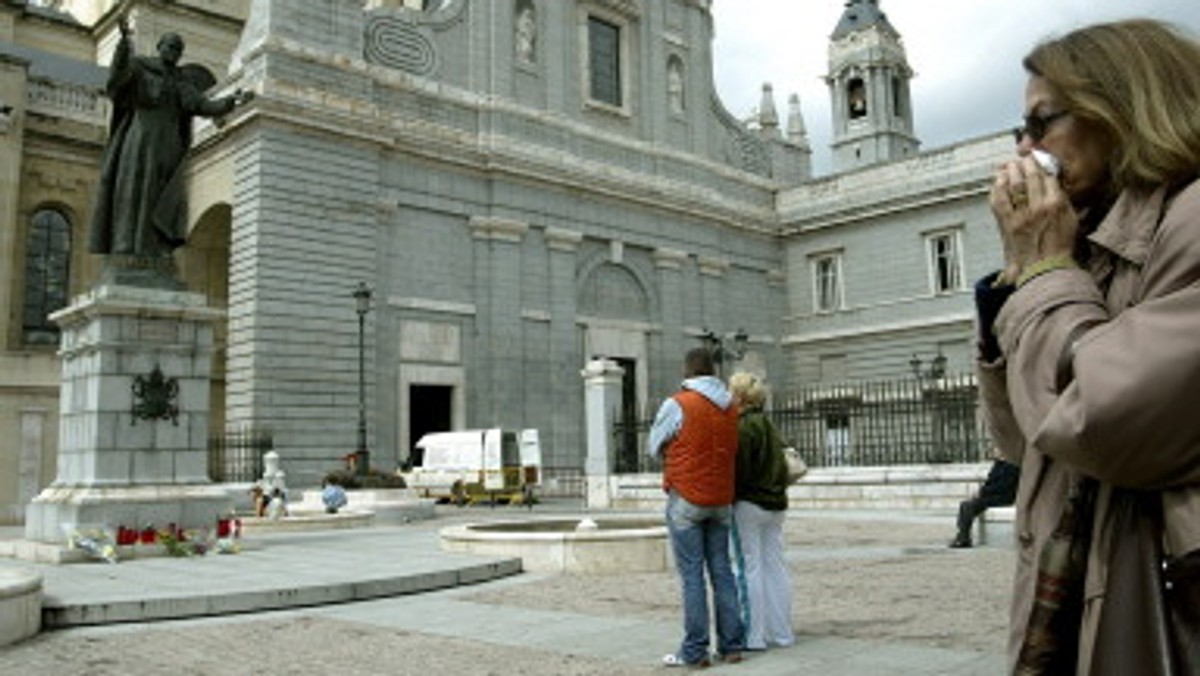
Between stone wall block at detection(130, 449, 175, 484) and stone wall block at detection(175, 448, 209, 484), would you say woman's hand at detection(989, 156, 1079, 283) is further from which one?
stone wall block at detection(175, 448, 209, 484)

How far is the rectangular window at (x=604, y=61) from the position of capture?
114 ft

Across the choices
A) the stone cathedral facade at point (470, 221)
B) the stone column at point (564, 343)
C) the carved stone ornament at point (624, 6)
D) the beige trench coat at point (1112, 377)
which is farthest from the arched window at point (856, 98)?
the beige trench coat at point (1112, 377)

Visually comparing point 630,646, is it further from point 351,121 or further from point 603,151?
point 603,151

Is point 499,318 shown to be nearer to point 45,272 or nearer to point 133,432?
point 45,272

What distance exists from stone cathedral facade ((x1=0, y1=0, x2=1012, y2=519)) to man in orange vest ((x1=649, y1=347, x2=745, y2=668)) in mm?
19980

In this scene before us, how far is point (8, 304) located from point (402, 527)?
1647cm

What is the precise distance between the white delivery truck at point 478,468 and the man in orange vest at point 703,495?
1849 cm

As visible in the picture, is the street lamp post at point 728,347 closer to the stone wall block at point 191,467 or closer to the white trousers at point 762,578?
the stone wall block at point 191,467

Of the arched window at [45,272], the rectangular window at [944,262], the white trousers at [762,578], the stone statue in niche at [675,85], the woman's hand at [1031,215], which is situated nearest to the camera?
the woman's hand at [1031,215]

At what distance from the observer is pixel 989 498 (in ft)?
37.6

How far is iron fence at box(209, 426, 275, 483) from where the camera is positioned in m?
23.5

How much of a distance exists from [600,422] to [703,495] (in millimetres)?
17047

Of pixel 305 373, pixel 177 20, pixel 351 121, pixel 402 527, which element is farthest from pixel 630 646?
pixel 177 20

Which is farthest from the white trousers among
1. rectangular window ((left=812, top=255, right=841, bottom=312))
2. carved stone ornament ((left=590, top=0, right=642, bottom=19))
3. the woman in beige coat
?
rectangular window ((left=812, top=255, right=841, bottom=312))
